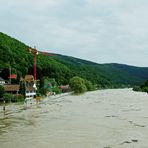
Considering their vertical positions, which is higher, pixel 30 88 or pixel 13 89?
pixel 30 88

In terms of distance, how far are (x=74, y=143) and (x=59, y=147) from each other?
1.84m

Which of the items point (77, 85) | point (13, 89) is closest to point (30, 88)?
point (13, 89)

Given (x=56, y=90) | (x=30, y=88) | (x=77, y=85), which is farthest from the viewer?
(x=77, y=85)

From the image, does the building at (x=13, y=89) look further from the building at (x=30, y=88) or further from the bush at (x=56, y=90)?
the bush at (x=56, y=90)

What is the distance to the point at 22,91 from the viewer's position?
95188 millimetres

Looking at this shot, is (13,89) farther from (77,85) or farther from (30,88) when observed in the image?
(77,85)

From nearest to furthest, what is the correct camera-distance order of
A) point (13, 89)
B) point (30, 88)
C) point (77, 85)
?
Answer: point (13, 89), point (30, 88), point (77, 85)

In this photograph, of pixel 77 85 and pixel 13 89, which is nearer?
pixel 13 89

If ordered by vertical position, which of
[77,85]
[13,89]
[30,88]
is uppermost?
[77,85]

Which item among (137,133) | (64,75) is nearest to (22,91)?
(137,133)

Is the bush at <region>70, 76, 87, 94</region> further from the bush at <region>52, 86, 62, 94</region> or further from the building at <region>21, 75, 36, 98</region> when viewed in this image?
the building at <region>21, 75, 36, 98</region>

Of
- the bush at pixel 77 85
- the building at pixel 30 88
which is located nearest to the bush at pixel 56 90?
the bush at pixel 77 85

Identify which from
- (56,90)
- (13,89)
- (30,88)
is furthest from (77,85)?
(13,89)

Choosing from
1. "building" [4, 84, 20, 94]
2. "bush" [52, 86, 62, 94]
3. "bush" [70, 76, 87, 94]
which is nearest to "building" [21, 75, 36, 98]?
"building" [4, 84, 20, 94]
